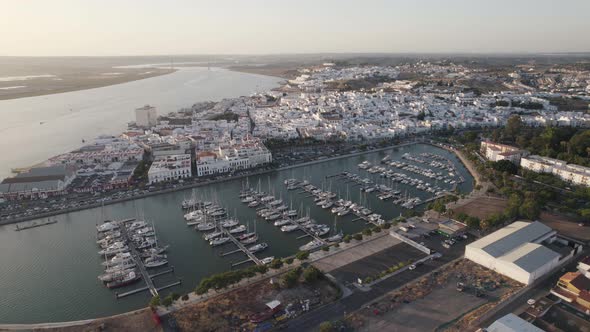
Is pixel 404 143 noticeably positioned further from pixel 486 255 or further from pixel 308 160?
pixel 486 255

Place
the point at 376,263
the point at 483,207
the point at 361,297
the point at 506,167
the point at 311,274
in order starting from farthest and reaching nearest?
1. the point at 506,167
2. the point at 483,207
3. the point at 376,263
4. the point at 311,274
5. the point at 361,297

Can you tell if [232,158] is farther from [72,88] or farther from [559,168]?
[72,88]

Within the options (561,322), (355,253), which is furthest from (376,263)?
(561,322)

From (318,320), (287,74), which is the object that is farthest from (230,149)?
(287,74)

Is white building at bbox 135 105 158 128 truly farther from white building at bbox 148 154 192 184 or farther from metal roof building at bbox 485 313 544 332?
metal roof building at bbox 485 313 544 332

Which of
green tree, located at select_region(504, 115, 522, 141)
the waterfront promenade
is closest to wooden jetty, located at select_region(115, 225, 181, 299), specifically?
the waterfront promenade

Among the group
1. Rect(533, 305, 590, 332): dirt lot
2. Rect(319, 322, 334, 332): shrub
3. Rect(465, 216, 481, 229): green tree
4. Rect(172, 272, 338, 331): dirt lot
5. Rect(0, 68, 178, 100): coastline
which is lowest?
Rect(172, 272, 338, 331): dirt lot
